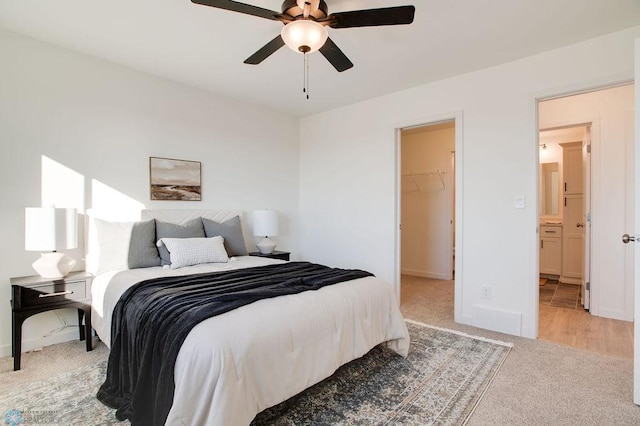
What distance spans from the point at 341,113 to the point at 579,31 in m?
2.60

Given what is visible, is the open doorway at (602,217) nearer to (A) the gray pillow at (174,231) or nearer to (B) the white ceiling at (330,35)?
(B) the white ceiling at (330,35)

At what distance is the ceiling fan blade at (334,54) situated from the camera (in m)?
2.24

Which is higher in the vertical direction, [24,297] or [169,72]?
[169,72]

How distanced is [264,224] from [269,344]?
2.61 m

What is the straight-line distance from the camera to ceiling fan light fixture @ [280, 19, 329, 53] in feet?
6.48

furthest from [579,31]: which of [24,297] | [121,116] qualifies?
[24,297]

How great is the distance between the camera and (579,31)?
261 cm

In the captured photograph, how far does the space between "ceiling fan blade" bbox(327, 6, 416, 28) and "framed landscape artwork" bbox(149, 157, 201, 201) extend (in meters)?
2.38

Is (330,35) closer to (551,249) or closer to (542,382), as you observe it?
(542,382)

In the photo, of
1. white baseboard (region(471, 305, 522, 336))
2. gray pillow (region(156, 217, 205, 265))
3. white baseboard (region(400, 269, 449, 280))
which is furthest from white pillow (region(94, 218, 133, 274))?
white baseboard (region(400, 269, 449, 280))

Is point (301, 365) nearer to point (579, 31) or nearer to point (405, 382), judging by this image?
point (405, 382)

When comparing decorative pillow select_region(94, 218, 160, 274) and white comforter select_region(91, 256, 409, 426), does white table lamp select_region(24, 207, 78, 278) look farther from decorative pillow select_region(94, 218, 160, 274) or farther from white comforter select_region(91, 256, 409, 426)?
white comforter select_region(91, 256, 409, 426)

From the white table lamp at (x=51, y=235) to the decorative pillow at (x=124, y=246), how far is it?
0.26m

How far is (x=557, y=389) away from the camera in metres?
2.13
